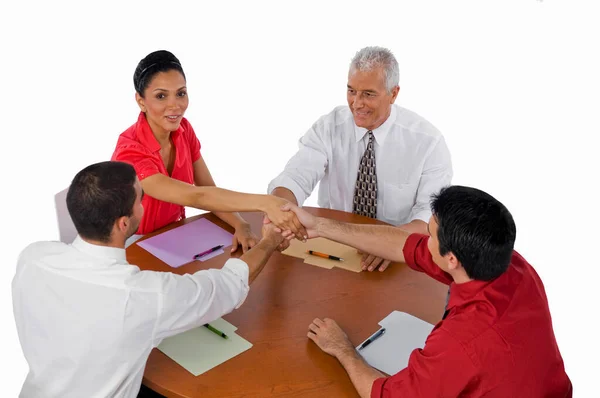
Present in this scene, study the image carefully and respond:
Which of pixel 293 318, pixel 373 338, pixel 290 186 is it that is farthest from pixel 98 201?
pixel 290 186

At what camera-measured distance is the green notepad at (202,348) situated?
2025 mm

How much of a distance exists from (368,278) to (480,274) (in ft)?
2.56

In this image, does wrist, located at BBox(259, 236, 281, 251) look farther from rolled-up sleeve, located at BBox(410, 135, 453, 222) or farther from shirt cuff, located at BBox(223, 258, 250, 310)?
rolled-up sleeve, located at BBox(410, 135, 453, 222)

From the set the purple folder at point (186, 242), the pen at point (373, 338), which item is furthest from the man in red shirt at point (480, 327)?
the purple folder at point (186, 242)

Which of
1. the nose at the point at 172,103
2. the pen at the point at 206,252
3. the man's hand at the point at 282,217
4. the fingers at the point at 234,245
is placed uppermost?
the nose at the point at 172,103

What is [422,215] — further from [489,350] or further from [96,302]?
[96,302]

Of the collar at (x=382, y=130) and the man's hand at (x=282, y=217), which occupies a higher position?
the collar at (x=382, y=130)

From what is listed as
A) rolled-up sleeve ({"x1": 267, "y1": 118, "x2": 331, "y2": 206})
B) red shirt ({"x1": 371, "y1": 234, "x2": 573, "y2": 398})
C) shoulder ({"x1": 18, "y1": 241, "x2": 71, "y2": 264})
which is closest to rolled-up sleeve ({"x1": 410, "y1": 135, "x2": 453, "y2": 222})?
rolled-up sleeve ({"x1": 267, "y1": 118, "x2": 331, "y2": 206})

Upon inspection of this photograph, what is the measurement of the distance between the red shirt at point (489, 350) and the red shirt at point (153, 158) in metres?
1.53

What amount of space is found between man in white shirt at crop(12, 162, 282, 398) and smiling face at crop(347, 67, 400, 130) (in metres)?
1.42

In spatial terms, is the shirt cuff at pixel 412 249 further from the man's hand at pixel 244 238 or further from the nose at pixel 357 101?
the nose at pixel 357 101

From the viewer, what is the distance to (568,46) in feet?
17.9

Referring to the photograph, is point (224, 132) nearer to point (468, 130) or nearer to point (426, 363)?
point (468, 130)

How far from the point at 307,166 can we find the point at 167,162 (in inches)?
27.9
